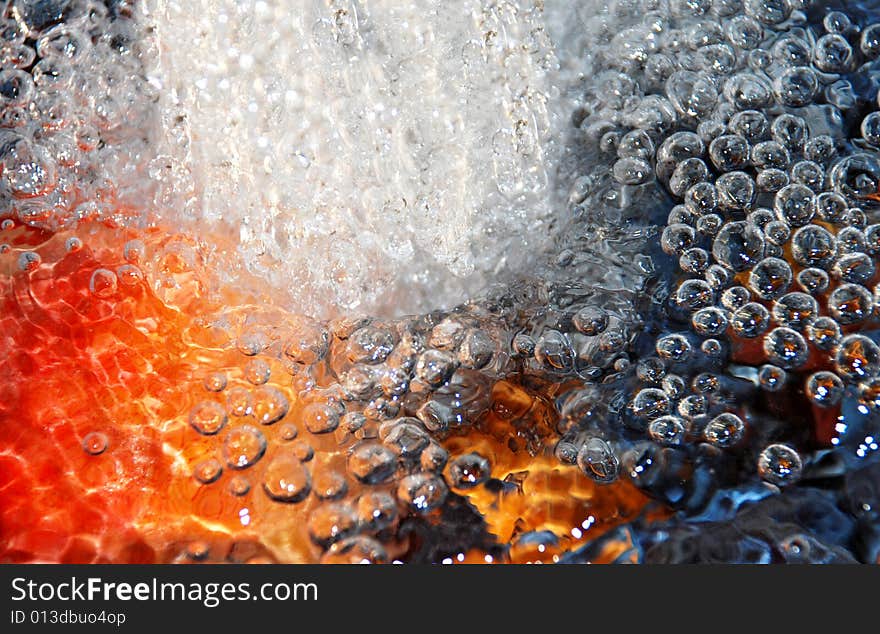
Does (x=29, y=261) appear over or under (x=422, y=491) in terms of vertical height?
over

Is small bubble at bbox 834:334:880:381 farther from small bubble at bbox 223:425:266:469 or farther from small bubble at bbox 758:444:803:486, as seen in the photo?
small bubble at bbox 223:425:266:469

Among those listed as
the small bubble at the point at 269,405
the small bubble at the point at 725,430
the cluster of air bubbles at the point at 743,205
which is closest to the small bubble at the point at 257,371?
the small bubble at the point at 269,405

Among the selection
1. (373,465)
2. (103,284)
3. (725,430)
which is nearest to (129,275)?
(103,284)

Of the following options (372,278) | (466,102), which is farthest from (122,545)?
(466,102)

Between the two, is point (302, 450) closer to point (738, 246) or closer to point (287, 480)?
point (287, 480)

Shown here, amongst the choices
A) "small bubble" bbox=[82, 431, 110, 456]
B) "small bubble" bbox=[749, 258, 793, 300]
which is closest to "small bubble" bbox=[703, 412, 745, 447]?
"small bubble" bbox=[749, 258, 793, 300]

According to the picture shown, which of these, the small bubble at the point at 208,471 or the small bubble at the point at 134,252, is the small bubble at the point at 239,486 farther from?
the small bubble at the point at 134,252
